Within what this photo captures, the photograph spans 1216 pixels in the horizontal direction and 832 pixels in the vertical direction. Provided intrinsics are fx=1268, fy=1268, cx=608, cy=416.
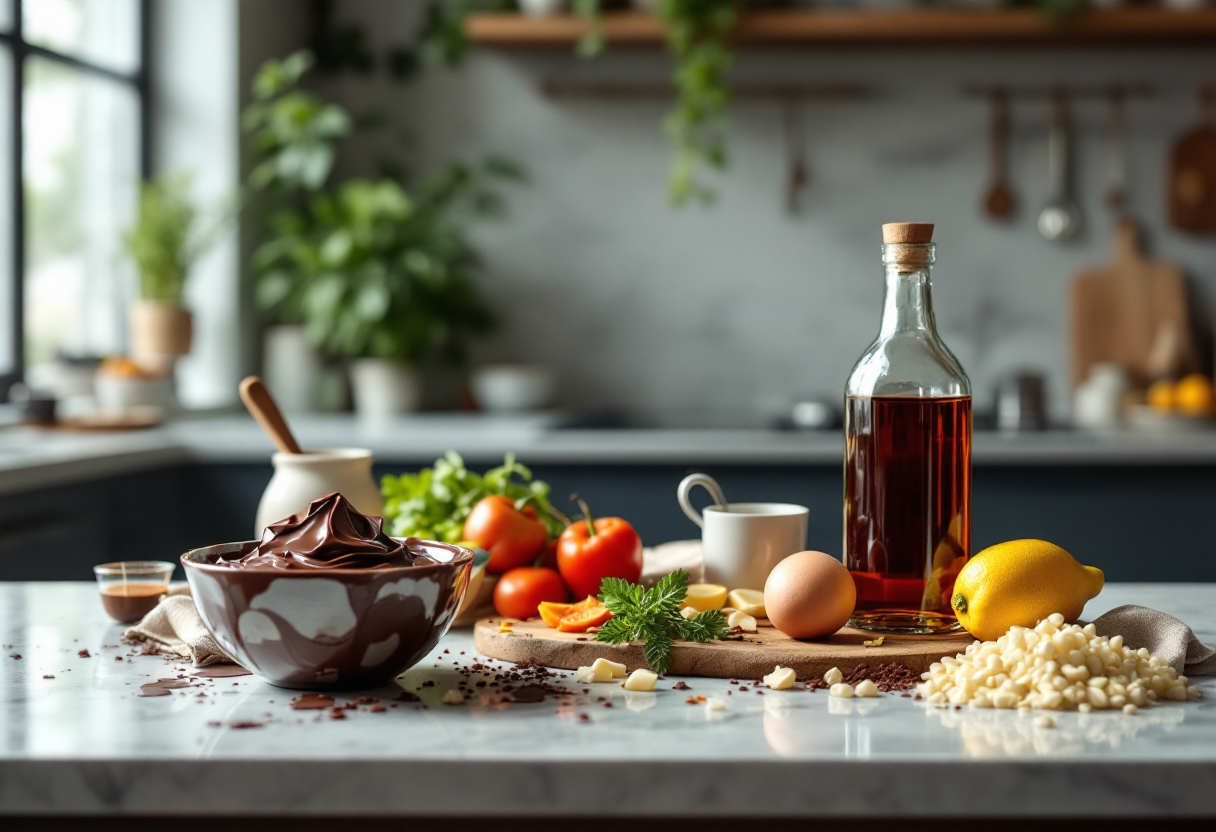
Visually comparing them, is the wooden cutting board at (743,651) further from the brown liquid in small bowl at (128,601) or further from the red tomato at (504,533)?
the brown liquid in small bowl at (128,601)

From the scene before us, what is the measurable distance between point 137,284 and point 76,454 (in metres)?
1.25

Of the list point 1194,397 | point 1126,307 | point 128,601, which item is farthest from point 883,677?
point 1126,307

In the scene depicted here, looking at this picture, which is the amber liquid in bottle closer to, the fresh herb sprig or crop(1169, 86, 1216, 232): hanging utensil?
the fresh herb sprig

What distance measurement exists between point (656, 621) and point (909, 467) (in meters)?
0.25

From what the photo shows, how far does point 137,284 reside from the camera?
346 centimetres

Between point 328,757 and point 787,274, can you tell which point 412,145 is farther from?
point 328,757

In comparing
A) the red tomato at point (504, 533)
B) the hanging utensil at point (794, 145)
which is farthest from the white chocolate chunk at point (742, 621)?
the hanging utensil at point (794, 145)

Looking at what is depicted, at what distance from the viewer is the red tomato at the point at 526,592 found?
1.14 metres

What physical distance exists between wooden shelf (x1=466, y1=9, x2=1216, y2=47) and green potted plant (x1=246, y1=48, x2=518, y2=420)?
16.0 inches

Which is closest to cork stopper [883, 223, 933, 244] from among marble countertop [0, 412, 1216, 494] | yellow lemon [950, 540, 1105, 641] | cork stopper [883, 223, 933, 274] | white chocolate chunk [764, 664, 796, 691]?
cork stopper [883, 223, 933, 274]

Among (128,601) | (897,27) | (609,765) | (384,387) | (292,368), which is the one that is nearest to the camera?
(609,765)

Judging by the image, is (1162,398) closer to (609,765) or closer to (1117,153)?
(1117,153)

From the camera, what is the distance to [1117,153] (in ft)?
12.0

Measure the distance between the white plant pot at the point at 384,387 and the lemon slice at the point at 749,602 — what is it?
2.44 metres
